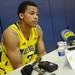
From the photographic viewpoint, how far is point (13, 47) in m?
1.97

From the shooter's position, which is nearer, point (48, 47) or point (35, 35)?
point (35, 35)

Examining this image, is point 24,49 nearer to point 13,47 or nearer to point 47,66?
point 13,47

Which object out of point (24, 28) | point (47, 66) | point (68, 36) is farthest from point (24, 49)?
point (68, 36)

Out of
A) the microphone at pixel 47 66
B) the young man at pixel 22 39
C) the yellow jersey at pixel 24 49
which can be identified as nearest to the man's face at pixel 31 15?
the young man at pixel 22 39

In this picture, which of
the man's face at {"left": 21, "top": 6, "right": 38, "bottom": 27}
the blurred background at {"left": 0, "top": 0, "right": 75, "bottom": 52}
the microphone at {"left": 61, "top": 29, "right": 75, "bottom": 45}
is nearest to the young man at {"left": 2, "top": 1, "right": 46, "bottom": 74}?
the man's face at {"left": 21, "top": 6, "right": 38, "bottom": 27}

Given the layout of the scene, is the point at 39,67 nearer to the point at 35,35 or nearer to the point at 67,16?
the point at 35,35

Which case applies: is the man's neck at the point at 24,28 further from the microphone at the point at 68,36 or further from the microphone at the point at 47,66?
the microphone at the point at 47,66

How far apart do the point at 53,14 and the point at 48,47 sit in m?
0.62

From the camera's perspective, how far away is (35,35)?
2180mm

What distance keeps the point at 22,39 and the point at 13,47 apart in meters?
0.12

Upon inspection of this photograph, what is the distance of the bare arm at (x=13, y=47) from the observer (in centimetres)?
196

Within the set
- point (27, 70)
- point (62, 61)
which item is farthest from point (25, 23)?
point (27, 70)

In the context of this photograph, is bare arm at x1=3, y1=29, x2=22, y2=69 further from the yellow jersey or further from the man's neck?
the man's neck

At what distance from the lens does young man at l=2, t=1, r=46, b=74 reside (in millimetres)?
1975
